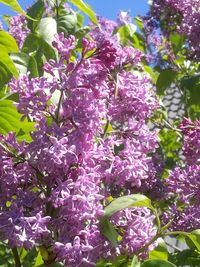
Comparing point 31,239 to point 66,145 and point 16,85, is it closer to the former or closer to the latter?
point 66,145

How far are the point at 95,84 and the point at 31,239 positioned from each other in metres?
0.32

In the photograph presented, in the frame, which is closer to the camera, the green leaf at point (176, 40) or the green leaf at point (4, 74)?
the green leaf at point (4, 74)

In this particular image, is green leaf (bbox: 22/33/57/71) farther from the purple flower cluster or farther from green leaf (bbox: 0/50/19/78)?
the purple flower cluster

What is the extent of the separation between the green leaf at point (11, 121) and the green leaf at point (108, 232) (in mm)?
323

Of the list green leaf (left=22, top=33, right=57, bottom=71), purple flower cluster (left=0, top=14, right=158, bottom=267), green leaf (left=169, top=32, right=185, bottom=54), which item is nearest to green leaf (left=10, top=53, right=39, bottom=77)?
green leaf (left=22, top=33, right=57, bottom=71)

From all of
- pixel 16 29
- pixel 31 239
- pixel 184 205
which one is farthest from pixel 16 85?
pixel 16 29

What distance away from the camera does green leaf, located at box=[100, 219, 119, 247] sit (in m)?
1.18

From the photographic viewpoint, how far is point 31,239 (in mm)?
1080

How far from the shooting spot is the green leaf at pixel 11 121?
54.4 inches

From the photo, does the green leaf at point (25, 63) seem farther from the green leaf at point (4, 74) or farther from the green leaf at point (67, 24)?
the green leaf at point (67, 24)

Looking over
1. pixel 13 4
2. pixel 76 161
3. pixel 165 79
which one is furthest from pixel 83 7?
pixel 165 79

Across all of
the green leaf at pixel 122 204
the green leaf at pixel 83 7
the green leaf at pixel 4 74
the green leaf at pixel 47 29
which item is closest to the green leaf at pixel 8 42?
the green leaf at pixel 4 74

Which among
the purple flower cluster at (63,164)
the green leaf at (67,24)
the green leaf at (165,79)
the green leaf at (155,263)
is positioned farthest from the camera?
the green leaf at (165,79)

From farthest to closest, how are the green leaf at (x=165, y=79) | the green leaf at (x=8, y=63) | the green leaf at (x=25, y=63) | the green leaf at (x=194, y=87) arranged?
the green leaf at (x=165, y=79)
the green leaf at (x=194, y=87)
the green leaf at (x=25, y=63)
the green leaf at (x=8, y=63)
